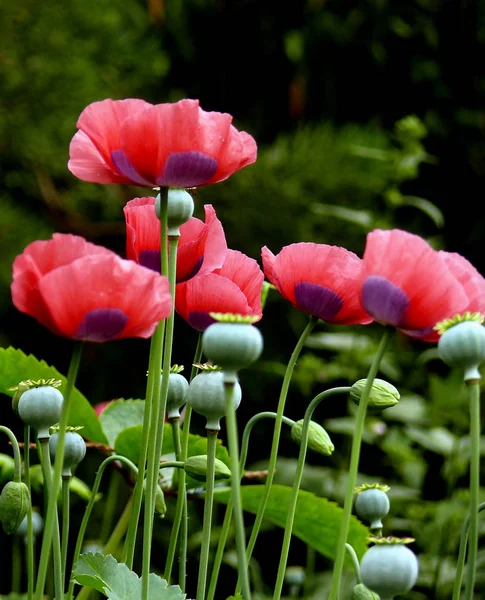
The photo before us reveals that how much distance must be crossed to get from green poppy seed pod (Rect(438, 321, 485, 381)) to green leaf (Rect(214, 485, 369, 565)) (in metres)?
0.28

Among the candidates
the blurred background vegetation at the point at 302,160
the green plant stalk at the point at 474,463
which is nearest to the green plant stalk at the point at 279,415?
the green plant stalk at the point at 474,463

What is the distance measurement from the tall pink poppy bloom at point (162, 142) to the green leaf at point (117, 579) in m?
0.17

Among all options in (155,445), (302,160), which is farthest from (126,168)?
(302,160)

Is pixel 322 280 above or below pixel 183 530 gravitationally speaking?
above

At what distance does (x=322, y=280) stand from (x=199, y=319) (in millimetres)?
73

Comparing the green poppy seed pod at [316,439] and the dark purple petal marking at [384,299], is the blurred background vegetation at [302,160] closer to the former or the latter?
the green poppy seed pod at [316,439]

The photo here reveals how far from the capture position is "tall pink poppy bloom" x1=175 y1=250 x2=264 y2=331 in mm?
455

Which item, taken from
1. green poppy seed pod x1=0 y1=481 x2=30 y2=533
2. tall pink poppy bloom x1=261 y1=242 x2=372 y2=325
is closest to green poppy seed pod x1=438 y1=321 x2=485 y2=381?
tall pink poppy bloom x1=261 y1=242 x2=372 y2=325

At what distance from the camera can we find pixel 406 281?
365 millimetres

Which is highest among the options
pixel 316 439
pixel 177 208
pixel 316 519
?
pixel 177 208

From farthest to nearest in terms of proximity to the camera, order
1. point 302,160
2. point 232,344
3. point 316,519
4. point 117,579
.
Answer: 1. point 302,160
2. point 316,519
3. point 117,579
4. point 232,344

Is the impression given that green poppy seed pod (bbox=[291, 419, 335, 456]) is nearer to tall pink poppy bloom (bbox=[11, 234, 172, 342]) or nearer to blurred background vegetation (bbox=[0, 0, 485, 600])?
tall pink poppy bloom (bbox=[11, 234, 172, 342])

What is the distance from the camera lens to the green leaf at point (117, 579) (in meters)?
0.41

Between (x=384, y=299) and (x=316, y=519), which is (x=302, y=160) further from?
(x=384, y=299)
